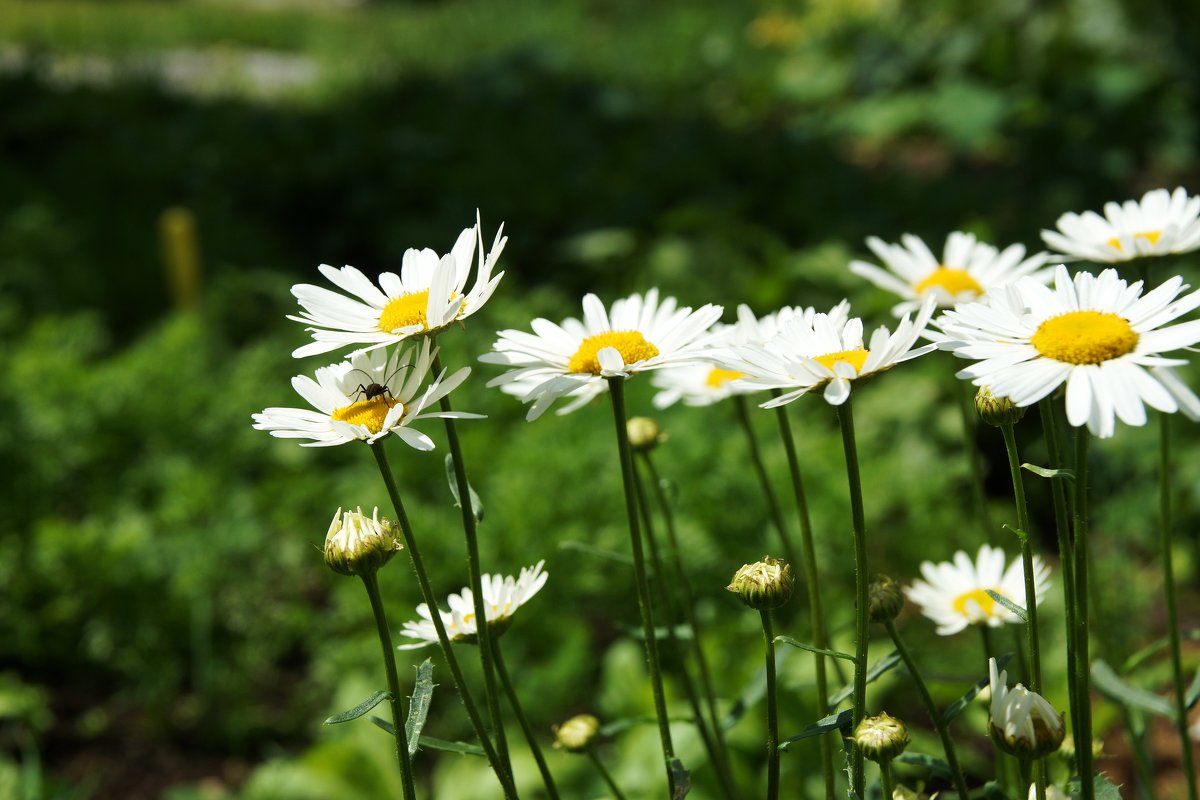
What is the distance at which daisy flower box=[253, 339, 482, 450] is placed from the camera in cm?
67

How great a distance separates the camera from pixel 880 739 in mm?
645

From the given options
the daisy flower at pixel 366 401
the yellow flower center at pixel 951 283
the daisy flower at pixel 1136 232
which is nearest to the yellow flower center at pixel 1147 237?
the daisy flower at pixel 1136 232

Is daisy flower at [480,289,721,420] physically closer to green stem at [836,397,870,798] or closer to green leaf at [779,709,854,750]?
green stem at [836,397,870,798]

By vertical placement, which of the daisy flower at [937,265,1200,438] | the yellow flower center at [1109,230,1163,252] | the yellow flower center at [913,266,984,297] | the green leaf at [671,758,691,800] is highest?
the yellow flower center at [1109,230,1163,252]

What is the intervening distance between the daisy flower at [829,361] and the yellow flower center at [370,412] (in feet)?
0.67

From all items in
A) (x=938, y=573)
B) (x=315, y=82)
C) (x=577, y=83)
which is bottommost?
(x=938, y=573)

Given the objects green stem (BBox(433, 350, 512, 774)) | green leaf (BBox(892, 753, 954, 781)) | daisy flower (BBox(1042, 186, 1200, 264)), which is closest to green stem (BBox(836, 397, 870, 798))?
green leaf (BBox(892, 753, 954, 781))

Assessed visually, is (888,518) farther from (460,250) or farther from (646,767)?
(460,250)

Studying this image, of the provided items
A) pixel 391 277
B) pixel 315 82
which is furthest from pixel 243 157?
pixel 391 277

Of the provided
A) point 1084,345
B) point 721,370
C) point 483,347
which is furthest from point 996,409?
point 483,347

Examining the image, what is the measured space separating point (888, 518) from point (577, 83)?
13.5 feet

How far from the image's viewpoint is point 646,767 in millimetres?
1554

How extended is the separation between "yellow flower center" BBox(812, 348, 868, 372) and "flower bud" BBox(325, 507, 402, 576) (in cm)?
28

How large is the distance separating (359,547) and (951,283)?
62cm
